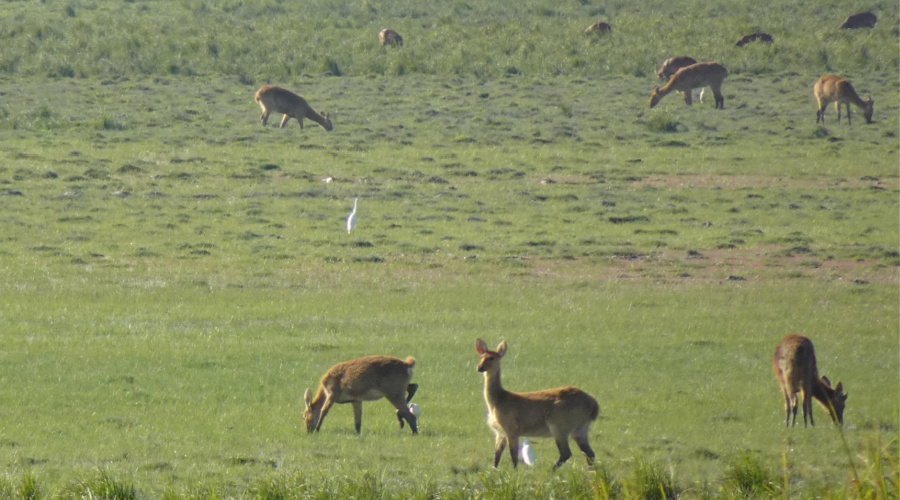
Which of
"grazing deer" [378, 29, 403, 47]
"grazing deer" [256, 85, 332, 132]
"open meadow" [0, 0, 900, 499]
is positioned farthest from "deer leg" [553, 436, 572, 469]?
"grazing deer" [378, 29, 403, 47]

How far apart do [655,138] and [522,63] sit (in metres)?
10.4

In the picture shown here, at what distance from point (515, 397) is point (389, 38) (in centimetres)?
3246

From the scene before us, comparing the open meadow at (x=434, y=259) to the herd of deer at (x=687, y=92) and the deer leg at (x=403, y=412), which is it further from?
the herd of deer at (x=687, y=92)

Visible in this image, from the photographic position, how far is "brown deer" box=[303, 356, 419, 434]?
9.45 metres

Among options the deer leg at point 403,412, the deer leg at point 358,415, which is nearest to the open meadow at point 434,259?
the deer leg at point 403,412

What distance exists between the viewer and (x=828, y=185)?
76.8ft

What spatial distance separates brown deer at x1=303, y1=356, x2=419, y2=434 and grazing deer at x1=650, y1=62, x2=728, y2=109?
2346cm

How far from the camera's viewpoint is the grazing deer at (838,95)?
1158 inches

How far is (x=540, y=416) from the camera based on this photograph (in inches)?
332

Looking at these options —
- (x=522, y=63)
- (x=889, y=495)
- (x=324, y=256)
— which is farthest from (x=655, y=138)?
(x=889, y=495)

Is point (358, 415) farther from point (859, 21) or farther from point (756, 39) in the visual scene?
point (859, 21)

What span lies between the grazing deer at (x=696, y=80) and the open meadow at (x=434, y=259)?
642mm

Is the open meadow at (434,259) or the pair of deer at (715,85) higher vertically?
the pair of deer at (715,85)

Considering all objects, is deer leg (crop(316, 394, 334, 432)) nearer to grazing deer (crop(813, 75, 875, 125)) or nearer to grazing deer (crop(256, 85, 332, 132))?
grazing deer (crop(256, 85, 332, 132))
